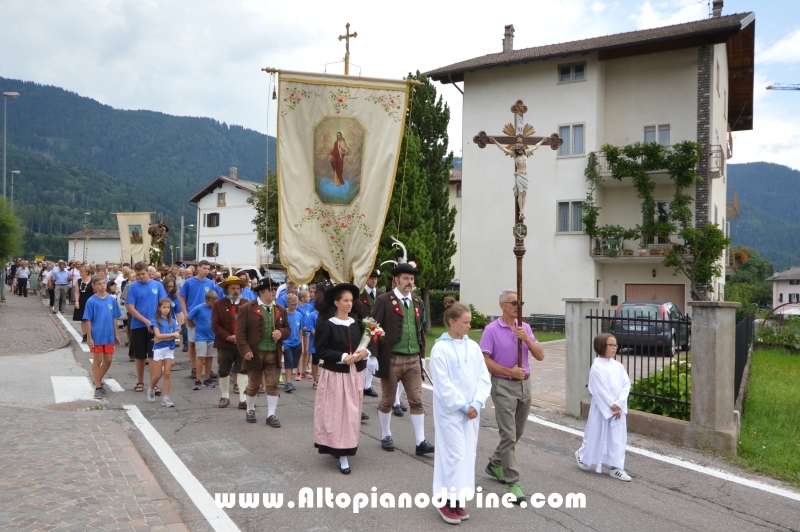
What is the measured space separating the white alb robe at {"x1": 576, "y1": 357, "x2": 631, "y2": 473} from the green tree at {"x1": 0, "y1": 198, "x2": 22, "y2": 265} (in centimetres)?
2666

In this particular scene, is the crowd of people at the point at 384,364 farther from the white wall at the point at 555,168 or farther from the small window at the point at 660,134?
the small window at the point at 660,134

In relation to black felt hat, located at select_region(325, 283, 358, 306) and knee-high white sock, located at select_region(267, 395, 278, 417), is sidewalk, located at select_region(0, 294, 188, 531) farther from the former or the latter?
black felt hat, located at select_region(325, 283, 358, 306)

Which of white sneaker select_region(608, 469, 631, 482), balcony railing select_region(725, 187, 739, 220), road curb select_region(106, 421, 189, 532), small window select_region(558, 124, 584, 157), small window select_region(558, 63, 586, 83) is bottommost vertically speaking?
A: white sneaker select_region(608, 469, 631, 482)

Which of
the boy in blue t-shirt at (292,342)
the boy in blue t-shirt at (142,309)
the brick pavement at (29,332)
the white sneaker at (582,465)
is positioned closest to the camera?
the white sneaker at (582,465)

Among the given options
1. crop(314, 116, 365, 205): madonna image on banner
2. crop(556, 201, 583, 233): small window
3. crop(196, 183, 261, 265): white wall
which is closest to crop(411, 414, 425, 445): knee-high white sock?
crop(314, 116, 365, 205): madonna image on banner

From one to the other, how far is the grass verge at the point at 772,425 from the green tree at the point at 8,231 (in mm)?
26699

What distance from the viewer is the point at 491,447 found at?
7602mm

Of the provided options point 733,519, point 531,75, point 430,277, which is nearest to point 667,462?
point 733,519

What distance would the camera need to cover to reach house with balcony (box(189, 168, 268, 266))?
64625 mm

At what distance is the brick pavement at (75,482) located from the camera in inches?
195

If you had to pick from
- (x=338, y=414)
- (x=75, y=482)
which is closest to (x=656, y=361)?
(x=338, y=414)

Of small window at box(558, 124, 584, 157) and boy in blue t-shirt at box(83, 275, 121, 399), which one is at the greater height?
small window at box(558, 124, 584, 157)

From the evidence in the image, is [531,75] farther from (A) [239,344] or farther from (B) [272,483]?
(B) [272,483]

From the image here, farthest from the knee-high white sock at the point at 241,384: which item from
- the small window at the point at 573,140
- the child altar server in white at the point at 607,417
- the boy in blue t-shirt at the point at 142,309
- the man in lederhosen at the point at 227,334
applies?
the small window at the point at 573,140
